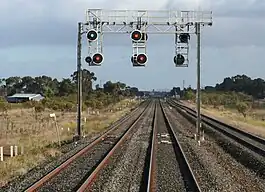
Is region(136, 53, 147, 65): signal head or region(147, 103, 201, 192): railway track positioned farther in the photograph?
region(136, 53, 147, 65): signal head

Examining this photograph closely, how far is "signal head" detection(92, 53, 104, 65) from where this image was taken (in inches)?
993

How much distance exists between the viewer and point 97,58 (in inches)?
995

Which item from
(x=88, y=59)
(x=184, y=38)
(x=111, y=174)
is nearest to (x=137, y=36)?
(x=88, y=59)

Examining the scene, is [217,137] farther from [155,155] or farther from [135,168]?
[135,168]

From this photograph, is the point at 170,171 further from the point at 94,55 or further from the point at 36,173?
the point at 94,55

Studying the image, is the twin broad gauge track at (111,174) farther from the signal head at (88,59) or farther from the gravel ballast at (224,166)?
the signal head at (88,59)

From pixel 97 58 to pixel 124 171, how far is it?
340 inches

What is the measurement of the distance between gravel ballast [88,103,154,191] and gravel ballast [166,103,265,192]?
6.11 feet

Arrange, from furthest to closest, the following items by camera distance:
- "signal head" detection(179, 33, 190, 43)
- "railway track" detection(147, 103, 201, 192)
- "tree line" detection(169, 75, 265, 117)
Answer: "tree line" detection(169, 75, 265, 117) < "signal head" detection(179, 33, 190, 43) < "railway track" detection(147, 103, 201, 192)

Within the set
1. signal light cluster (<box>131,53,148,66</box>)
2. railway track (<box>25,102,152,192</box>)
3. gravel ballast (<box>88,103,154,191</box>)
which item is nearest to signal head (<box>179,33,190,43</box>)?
signal light cluster (<box>131,53,148,66</box>)

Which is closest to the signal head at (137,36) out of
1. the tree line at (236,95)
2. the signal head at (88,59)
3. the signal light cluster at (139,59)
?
the signal light cluster at (139,59)

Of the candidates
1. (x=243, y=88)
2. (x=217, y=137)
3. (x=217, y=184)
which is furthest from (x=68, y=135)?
(x=243, y=88)

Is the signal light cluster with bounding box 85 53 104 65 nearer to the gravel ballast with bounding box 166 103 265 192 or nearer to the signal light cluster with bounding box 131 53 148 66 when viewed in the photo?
the signal light cluster with bounding box 131 53 148 66

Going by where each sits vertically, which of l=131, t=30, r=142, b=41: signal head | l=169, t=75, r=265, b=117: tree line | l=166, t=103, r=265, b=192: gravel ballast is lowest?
l=166, t=103, r=265, b=192: gravel ballast
